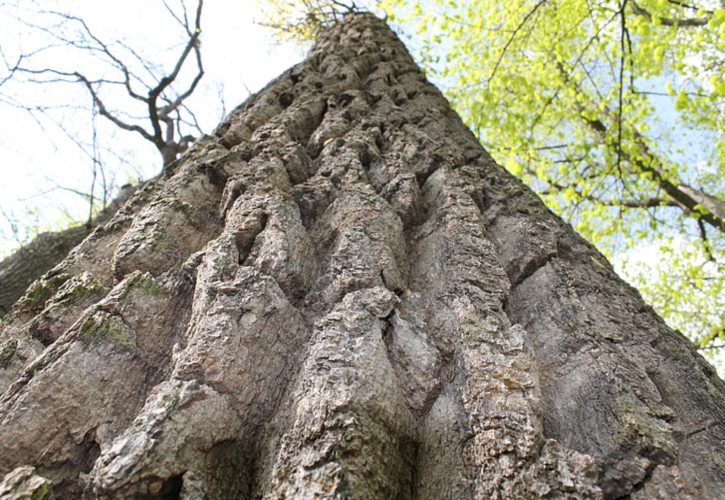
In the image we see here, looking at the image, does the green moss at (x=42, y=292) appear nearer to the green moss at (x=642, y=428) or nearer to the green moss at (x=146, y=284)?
the green moss at (x=146, y=284)

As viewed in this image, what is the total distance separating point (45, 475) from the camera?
1240mm

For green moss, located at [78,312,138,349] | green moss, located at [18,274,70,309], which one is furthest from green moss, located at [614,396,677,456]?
green moss, located at [18,274,70,309]

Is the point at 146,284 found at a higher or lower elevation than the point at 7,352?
higher

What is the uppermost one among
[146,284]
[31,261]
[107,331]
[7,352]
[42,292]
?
[31,261]

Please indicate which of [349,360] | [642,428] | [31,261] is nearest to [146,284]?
[349,360]

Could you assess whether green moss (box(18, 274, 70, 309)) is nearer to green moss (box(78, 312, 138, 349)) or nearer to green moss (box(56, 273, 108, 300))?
green moss (box(56, 273, 108, 300))

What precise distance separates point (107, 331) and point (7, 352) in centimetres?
52

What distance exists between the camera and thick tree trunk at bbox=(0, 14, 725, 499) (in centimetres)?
115

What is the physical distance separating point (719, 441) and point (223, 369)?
1.64 meters

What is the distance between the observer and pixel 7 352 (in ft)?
5.54

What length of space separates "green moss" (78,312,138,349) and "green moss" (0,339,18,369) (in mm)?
420

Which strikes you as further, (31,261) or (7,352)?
(31,261)

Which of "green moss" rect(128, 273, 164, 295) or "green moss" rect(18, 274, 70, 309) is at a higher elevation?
"green moss" rect(128, 273, 164, 295)

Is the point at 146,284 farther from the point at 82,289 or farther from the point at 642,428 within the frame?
the point at 642,428
